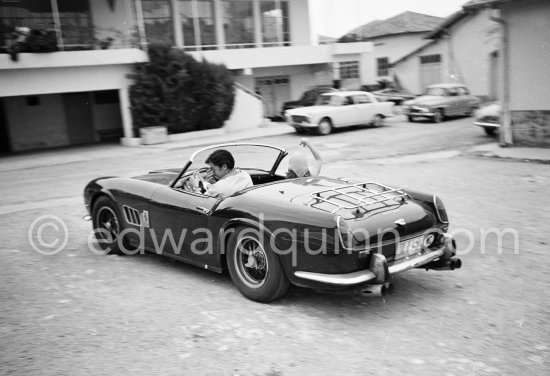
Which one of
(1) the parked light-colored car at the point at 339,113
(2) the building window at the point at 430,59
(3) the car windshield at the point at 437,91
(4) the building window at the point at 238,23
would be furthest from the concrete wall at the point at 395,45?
(1) the parked light-colored car at the point at 339,113

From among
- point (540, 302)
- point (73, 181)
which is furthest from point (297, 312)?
point (73, 181)

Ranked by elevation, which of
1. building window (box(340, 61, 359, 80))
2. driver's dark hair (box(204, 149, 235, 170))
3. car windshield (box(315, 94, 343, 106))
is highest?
building window (box(340, 61, 359, 80))

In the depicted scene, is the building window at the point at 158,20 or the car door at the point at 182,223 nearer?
the car door at the point at 182,223

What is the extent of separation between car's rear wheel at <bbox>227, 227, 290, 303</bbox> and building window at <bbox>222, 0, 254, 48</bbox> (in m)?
21.4

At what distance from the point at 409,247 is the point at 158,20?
21.6m

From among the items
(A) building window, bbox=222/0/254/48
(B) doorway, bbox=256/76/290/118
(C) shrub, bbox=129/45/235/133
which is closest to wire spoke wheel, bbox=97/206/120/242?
(C) shrub, bbox=129/45/235/133

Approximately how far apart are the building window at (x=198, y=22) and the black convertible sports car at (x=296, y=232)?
19.5m

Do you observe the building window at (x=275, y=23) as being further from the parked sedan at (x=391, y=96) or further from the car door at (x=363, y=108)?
the car door at (x=363, y=108)

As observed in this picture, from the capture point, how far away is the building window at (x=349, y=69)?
29609mm

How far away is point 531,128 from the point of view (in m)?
13.1

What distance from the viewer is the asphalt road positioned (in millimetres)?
3518

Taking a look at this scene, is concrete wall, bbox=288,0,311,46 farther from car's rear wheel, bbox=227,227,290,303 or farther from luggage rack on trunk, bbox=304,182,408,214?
car's rear wheel, bbox=227,227,290,303

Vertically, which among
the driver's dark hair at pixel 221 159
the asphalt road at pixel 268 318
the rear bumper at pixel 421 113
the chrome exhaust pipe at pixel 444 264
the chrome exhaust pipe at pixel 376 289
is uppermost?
the driver's dark hair at pixel 221 159

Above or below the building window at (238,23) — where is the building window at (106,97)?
below
